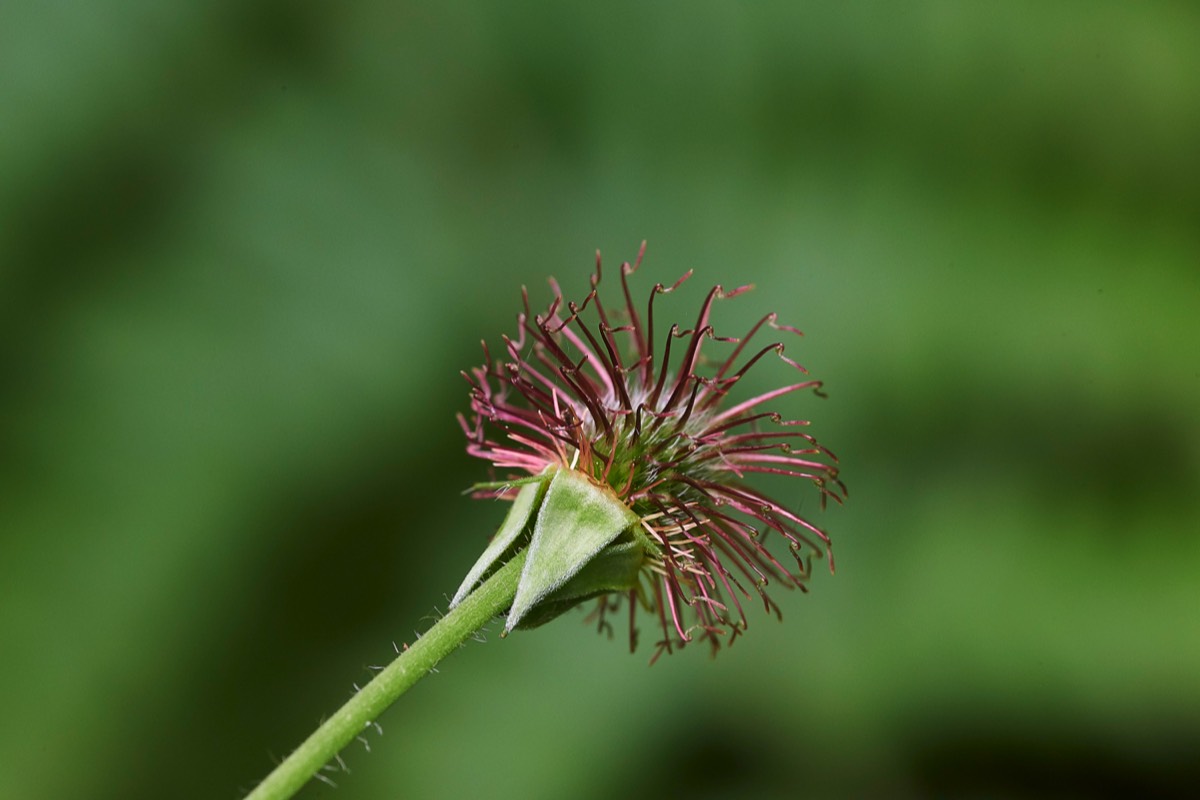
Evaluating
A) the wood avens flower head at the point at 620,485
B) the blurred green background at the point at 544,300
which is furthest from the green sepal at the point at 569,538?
the blurred green background at the point at 544,300

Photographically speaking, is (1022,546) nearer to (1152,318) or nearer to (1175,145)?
(1152,318)

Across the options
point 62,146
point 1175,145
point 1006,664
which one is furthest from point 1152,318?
point 62,146

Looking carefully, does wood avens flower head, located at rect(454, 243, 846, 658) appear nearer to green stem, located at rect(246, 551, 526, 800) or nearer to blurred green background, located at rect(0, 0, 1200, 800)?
green stem, located at rect(246, 551, 526, 800)

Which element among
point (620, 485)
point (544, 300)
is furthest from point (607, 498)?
point (544, 300)

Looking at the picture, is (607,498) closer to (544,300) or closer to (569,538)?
(569,538)

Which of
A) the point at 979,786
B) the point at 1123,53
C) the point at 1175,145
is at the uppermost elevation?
the point at 1123,53

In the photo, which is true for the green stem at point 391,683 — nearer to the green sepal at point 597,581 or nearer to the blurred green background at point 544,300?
the green sepal at point 597,581
